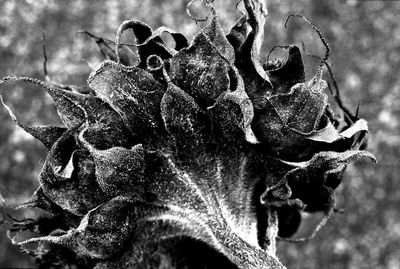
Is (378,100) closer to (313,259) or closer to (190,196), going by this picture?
(313,259)

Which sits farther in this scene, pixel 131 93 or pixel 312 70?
pixel 312 70

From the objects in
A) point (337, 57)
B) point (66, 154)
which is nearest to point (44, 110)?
point (337, 57)

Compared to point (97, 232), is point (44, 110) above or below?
above

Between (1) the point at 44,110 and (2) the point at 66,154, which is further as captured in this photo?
(1) the point at 44,110

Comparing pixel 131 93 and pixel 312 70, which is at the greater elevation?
pixel 312 70

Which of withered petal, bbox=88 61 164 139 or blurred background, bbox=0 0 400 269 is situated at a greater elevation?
blurred background, bbox=0 0 400 269

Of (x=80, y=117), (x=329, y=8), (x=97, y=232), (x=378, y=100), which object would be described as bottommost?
(x=97, y=232)

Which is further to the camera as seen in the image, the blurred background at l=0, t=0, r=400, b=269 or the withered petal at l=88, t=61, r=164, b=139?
the blurred background at l=0, t=0, r=400, b=269
